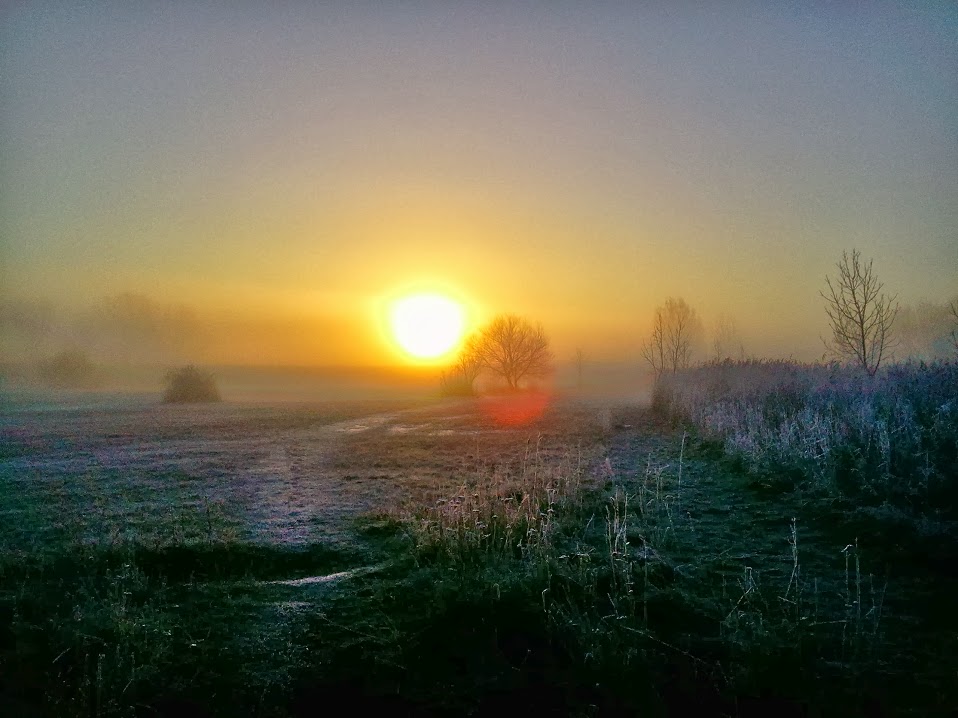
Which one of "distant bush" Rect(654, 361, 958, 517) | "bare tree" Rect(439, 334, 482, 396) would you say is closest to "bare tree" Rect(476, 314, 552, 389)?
"bare tree" Rect(439, 334, 482, 396)

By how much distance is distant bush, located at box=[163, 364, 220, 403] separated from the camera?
40562mm

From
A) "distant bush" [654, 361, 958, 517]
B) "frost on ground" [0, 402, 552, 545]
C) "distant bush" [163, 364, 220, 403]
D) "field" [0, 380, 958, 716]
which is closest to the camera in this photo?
"field" [0, 380, 958, 716]

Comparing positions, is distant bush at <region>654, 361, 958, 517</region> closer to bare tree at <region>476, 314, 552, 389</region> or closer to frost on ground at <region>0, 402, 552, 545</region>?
frost on ground at <region>0, 402, 552, 545</region>

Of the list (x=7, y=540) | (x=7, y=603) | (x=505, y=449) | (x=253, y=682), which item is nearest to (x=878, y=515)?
(x=253, y=682)

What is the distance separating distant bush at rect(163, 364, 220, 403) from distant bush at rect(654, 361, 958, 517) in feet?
113

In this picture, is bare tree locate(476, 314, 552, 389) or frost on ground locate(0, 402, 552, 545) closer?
frost on ground locate(0, 402, 552, 545)

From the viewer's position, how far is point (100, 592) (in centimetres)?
683

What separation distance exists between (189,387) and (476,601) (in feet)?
131

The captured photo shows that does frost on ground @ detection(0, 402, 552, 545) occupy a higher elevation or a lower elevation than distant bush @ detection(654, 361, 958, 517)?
lower

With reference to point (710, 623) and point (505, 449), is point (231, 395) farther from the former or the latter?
point (710, 623)

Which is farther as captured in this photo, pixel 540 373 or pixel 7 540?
pixel 540 373

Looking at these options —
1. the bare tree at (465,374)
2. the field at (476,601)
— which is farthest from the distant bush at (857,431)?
the bare tree at (465,374)

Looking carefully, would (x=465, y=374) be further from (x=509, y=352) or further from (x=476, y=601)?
(x=476, y=601)

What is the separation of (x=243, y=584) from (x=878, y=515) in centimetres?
805
